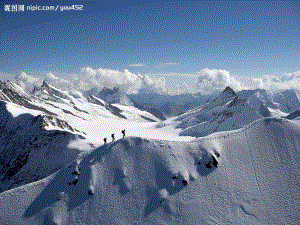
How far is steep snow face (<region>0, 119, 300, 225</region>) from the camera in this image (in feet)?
86.6

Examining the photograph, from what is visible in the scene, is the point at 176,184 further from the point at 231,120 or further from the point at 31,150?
the point at 231,120

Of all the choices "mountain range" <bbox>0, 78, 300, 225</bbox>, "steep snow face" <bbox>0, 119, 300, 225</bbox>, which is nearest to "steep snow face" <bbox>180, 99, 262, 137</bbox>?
"mountain range" <bbox>0, 78, 300, 225</bbox>

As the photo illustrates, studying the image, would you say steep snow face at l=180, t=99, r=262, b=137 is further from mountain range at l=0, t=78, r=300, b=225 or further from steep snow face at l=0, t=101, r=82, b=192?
steep snow face at l=0, t=101, r=82, b=192

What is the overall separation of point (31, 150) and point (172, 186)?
1960 inches

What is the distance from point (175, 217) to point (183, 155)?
10781mm

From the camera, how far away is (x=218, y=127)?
12119 cm

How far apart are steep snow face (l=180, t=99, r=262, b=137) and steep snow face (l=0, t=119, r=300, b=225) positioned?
83992 mm

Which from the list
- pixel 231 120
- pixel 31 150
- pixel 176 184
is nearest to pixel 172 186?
pixel 176 184

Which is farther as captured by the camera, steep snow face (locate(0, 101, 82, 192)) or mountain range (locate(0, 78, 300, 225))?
steep snow face (locate(0, 101, 82, 192))

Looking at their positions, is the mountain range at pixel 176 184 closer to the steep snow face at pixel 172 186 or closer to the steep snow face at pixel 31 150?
the steep snow face at pixel 172 186

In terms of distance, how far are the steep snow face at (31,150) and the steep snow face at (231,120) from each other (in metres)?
93.2

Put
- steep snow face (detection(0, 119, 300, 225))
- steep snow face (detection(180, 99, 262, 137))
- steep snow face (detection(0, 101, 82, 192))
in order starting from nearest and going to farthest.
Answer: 1. steep snow face (detection(0, 119, 300, 225))
2. steep snow face (detection(0, 101, 82, 192))
3. steep snow face (detection(180, 99, 262, 137))

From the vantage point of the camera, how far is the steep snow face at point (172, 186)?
86.6 feet

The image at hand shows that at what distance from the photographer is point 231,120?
12156 cm
